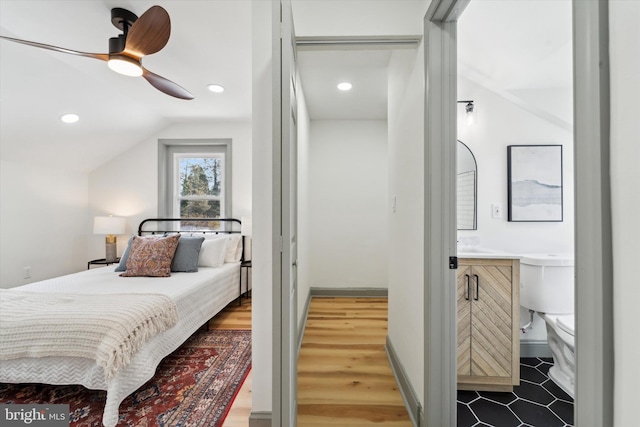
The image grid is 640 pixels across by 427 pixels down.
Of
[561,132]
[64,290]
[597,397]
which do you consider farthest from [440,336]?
[64,290]

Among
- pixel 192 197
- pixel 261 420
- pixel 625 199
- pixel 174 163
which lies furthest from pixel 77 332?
pixel 174 163

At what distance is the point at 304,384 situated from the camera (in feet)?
6.63

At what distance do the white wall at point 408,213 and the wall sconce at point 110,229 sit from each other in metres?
3.59

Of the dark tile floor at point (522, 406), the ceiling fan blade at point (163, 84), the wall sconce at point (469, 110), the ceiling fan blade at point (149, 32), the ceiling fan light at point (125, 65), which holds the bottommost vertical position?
the dark tile floor at point (522, 406)

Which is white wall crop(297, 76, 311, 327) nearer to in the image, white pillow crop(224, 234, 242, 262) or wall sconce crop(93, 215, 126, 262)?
white pillow crop(224, 234, 242, 262)

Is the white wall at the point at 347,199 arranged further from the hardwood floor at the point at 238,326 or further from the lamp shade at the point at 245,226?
the hardwood floor at the point at 238,326

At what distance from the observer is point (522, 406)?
5.94ft

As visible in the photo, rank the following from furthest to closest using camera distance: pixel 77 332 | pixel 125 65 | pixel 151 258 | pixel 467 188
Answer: pixel 151 258 < pixel 467 188 < pixel 125 65 < pixel 77 332

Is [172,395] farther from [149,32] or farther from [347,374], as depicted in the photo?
[149,32]

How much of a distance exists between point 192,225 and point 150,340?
248cm

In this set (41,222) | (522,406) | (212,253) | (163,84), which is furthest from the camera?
(41,222)

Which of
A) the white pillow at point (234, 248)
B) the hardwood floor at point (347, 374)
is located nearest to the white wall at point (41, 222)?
the white pillow at point (234, 248)

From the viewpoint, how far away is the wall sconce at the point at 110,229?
3.82 metres

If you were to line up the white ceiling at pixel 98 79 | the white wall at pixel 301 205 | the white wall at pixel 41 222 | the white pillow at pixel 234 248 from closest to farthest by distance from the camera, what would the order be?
the white ceiling at pixel 98 79, the white wall at pixel 301 205, the white wall at pixel 41 222, the white pillow at pixel 234 248
